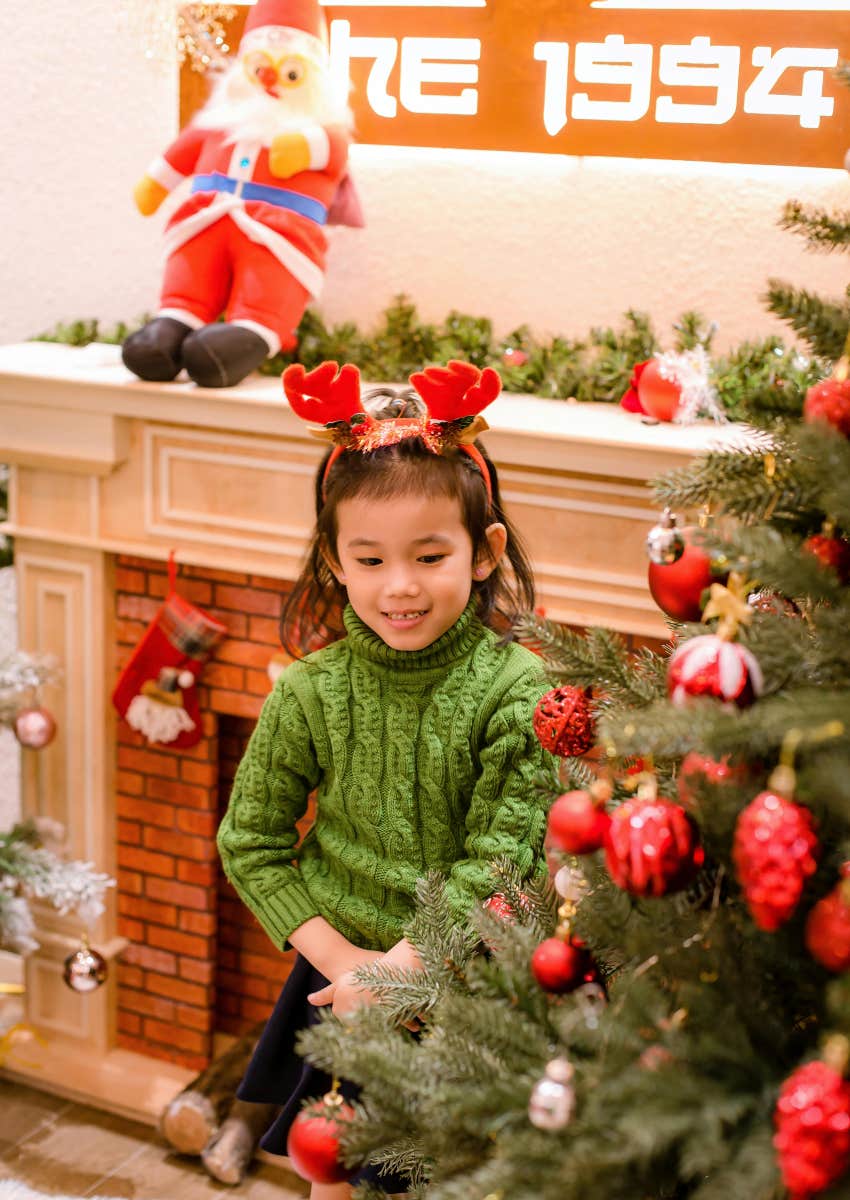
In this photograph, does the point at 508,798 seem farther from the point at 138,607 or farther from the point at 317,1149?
the point at 138,607

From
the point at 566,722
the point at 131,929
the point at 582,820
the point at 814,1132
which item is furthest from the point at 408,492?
the point at 131,929

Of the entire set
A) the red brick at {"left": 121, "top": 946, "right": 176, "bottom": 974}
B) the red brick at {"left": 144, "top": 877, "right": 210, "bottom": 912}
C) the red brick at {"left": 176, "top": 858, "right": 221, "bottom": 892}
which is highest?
the red brick at {"left": 176, "top": 858, "right": 221, "bottom": 892}

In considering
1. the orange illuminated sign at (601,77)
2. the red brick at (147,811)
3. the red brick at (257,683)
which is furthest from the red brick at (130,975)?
the orange illuminated sign at (601,77)

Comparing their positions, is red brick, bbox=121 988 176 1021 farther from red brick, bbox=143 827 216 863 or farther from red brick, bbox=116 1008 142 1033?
red brick, bbox=143 827 216 863

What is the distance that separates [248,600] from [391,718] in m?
0.96

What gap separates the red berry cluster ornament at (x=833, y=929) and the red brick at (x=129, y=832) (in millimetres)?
1975

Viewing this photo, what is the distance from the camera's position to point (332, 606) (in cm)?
175

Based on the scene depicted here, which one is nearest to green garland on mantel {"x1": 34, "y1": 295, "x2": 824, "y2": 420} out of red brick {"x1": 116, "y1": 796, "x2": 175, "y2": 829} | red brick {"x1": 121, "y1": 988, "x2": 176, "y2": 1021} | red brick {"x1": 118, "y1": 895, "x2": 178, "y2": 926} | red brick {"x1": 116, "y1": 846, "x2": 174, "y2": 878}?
red brick {"x1": 116, "y1": 796, "x2": 175, "y2": 829}

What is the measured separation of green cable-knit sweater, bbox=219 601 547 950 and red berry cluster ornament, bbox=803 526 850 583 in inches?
22.8

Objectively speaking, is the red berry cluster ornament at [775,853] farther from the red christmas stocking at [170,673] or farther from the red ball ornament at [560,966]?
the red christmas stocking at [170,673]

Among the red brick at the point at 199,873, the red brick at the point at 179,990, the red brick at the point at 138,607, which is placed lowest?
the red brick at the point at 179,990

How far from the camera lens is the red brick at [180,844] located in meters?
2.52

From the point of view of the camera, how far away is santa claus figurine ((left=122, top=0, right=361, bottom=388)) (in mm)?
2248

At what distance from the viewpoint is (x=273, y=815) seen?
156 cm
